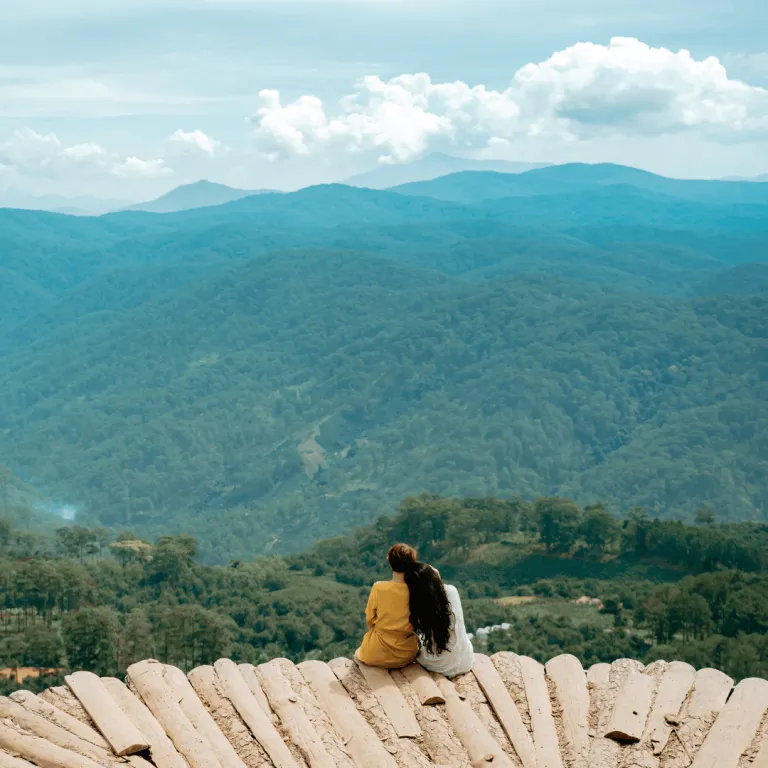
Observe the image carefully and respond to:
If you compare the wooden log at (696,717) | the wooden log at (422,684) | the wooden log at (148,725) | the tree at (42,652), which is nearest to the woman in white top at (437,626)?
the wooden log at (422,684)

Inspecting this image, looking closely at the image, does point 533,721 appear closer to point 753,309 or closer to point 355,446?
point 355,446

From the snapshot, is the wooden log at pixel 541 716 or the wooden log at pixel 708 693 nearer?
the wooden log at pixel 541 716

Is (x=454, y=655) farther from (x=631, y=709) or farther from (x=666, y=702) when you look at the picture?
(x=666, y=702)

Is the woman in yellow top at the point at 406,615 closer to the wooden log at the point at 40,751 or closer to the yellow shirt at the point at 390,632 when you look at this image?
the yellow shirt at the point at 390,632

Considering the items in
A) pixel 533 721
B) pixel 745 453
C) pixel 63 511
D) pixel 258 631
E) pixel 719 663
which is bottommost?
pixel 63 511

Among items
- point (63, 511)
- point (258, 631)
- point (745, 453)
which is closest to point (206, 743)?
point (258, 631)

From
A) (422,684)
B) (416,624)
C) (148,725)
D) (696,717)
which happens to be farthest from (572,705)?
(148,725)
